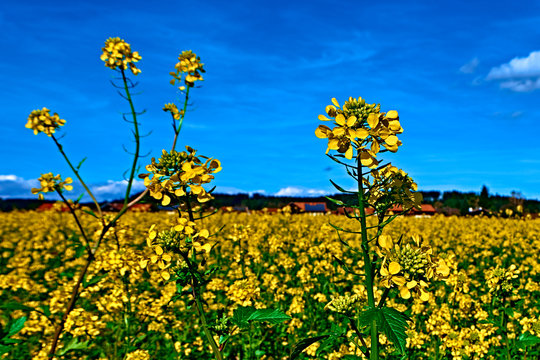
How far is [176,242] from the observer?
189 cm

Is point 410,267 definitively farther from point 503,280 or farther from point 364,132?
point 503,280

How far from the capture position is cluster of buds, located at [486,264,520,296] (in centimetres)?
354

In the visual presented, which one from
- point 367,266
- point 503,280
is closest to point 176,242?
point 367,266

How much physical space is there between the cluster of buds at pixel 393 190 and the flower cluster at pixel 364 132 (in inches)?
11.8

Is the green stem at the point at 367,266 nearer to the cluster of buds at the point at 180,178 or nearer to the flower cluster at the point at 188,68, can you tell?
the cluster of buds at the point at 180,178

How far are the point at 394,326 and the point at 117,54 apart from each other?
287 cm

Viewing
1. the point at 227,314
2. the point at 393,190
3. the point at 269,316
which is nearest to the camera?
the point at 269,316

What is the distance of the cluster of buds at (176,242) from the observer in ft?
6.09

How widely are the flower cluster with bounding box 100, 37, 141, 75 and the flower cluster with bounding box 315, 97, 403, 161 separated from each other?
210 centimetres

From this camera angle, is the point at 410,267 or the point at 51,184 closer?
→ the point at 410,267

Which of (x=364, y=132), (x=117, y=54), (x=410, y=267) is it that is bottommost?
(x=410, y=267)

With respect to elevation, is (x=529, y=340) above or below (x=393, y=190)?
below

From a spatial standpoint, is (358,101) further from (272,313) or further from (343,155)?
(272,313)

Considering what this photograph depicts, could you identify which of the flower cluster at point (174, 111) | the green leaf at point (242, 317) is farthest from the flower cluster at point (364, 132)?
the flower cluster at point (174, 111)
